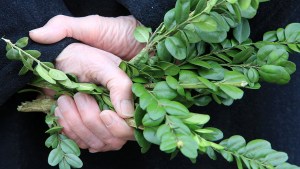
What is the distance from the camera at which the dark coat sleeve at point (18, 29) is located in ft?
2.57

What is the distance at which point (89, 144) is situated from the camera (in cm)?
86

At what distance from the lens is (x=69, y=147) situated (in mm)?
780

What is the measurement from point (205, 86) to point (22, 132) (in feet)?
1.41

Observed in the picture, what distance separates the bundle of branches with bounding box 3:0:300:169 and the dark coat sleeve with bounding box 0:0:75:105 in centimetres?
3

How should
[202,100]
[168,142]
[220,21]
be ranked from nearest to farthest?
[168,142] < [220,21] < [202,100]

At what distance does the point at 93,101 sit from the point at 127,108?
0.26 feet

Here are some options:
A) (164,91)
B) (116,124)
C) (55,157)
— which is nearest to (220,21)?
(164,91)

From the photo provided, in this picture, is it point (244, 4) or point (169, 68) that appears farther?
point (169, 68)

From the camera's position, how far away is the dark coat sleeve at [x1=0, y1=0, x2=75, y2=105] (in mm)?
785

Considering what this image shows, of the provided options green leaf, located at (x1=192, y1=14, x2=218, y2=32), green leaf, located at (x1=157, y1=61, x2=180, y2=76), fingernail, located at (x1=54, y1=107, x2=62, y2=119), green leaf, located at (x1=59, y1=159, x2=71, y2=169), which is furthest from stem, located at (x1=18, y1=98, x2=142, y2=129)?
green leaf, located at (x1=192, y1=14, x2=218, y2=32)

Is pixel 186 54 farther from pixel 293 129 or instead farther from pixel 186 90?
pixel 293 129


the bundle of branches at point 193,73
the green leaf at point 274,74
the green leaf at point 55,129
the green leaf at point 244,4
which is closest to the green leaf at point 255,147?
the bundle of branches at point 193,73

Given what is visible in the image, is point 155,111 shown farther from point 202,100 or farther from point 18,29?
point 18,29

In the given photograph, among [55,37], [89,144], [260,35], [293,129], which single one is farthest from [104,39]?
[293,129]
